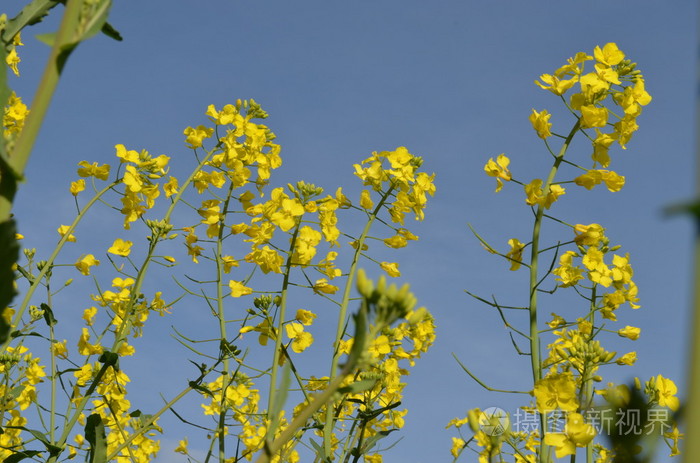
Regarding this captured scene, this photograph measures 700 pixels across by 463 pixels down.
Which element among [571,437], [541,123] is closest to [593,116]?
[541,123]

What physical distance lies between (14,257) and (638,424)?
2.04 feet

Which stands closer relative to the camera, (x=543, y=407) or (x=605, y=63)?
(x=543, y=407)

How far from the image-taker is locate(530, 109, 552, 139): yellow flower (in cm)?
299

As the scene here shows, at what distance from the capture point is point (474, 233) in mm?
2904

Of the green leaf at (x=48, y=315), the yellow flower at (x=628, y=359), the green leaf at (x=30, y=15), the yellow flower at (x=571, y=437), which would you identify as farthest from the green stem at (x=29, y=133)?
the yellow flower at (x=628, y=359)

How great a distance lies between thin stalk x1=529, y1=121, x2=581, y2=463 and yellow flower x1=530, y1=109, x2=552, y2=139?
10cm

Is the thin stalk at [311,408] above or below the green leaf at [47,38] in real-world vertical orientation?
below

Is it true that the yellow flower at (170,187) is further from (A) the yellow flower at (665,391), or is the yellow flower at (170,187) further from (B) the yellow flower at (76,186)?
(A) the yellow flower at (665,391)

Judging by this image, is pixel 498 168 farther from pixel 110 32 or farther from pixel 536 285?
pixel 110 32

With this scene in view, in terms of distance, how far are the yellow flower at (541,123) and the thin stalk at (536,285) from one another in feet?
0.32

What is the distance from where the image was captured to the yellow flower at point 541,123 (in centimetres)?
299

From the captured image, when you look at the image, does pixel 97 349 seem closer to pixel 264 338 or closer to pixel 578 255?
pixel 264 338

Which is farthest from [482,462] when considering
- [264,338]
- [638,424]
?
[638,424]

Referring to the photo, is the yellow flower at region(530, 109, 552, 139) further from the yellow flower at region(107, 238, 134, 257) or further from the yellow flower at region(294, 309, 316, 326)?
the yellow flower at region(107, 238, 134, 257)
